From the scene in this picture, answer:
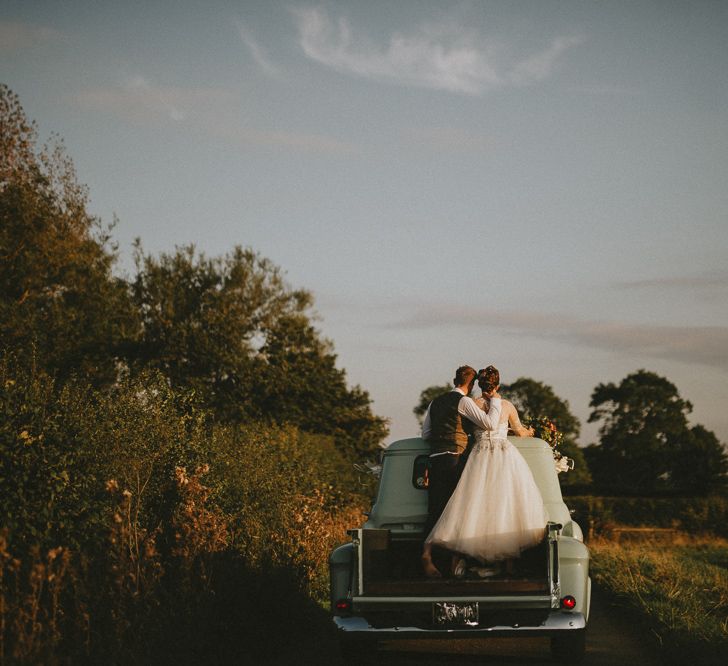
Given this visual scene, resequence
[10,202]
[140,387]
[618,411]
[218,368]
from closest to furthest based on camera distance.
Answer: [140,387], [10,202], [218,368], [618,411]

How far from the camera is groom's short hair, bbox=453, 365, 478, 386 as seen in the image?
9.87 meters

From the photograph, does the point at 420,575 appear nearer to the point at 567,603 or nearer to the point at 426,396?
the point at 567,603

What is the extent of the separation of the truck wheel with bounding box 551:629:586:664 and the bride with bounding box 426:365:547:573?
30.5 inches

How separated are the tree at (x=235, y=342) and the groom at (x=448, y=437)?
95.2 ft

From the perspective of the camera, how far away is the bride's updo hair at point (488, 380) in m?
9.82

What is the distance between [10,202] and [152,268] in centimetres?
906

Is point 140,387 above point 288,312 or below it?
below

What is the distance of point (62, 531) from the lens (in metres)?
9.85

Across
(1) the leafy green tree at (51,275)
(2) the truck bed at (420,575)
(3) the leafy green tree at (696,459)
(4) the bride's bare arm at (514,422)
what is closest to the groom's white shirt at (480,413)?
(4) the bride's bare arm at (514,422)

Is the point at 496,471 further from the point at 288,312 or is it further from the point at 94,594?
the point at 288,312

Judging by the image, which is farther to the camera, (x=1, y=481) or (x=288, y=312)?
(x=288, y=312)

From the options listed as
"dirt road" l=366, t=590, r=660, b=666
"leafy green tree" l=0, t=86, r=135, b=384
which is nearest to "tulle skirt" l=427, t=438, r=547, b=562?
"dirt road" l=366, t=590, r=660, b=666

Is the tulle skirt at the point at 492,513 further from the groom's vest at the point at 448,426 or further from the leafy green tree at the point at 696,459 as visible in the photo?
the leafy green tree at the point at 696,459

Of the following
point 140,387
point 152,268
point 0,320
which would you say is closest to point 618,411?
point 152,268
